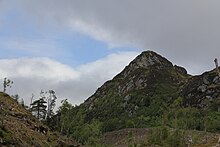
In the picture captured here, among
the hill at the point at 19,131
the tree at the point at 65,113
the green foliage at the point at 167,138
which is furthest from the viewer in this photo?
the tree at the point at 65,113

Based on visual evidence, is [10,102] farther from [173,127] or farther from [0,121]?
[173,127]

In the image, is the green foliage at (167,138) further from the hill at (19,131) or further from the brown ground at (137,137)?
the hill at (19,131)

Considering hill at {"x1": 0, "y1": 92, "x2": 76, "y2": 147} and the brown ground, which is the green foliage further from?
hill at {"x1": 0, "y1": 92, "x2": 76, "y2": 147}

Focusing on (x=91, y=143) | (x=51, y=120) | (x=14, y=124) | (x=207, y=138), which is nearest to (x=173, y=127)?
(x=207, y=138)

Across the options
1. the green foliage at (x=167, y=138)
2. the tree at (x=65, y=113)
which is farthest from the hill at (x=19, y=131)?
the green foliage at (x=167, y=138)

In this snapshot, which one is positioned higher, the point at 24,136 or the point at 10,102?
the point at 10,102

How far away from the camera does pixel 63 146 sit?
9869 centimetres

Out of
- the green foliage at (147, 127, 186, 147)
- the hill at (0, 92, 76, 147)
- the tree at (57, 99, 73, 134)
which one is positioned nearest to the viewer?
the hill at (0, 92, 76, 147)

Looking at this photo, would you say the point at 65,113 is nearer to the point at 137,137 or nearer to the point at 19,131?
the point at 137,137

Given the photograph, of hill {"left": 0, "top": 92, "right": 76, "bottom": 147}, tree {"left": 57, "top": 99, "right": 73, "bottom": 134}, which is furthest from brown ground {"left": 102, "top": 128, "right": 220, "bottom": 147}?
hill {"left": 0, "top": 92, "right": 76, "bottom": 147}

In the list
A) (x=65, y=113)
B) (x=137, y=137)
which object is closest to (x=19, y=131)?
(x=65, y=113)

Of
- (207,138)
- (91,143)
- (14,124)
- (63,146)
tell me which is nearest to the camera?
(14,124)

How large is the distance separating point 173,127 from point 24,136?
83.8 metres

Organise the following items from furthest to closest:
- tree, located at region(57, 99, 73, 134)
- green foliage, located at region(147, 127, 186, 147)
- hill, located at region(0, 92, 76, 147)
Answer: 1. tree, located at region(57, 99, 73, 134)
2. green foliage, located at region(147, 127, 186, 147)
3. hill, located at region(0, 92, 76, 147)
